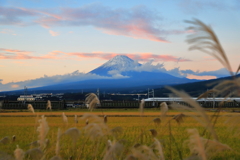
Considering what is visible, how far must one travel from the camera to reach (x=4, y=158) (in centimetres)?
217

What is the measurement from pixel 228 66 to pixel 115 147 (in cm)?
77

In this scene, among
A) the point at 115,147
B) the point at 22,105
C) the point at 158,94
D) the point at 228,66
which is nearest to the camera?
the point at 228,66

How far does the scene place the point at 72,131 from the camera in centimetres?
186

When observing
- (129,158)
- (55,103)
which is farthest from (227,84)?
(55,103)

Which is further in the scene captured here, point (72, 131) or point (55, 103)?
point (55, 103)

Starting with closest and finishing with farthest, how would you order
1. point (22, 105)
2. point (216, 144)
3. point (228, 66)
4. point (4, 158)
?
point (228, 66)
point (216, 144)
point (4, 158)
point (22, 105)

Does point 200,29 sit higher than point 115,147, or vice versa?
point 200,29

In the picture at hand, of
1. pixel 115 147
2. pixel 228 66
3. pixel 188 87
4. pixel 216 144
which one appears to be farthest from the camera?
pixel 188 87

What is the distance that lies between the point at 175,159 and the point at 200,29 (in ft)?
18.7

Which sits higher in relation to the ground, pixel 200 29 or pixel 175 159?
pixel 200 29

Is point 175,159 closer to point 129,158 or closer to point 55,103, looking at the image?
point 129,158

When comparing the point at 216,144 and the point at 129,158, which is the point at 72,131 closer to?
the point at 129,158

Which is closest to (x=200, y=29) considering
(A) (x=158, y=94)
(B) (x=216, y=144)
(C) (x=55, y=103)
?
(B) (x=216, y=144)

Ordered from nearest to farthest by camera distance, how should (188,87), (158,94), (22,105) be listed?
(22,105) < (158,94) < (188,87)
